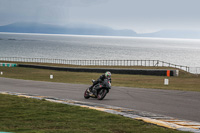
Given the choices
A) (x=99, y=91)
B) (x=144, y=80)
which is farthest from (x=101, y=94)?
(x=144, y=80)

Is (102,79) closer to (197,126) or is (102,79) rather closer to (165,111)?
(165,111)

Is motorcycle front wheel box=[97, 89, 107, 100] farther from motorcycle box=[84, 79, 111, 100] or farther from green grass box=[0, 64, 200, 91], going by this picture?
green grass box=[0, 64, 200, 91]

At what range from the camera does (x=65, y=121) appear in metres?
9.29

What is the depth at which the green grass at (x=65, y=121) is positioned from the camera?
8.04m

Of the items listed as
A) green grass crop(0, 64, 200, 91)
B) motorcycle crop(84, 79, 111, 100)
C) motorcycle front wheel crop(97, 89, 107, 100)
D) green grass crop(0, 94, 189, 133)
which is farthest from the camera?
green grass crop(0, 64, 200, 91)

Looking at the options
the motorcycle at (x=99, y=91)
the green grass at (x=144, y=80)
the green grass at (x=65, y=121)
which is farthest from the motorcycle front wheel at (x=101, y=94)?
the green grass at (x=144, y=80)

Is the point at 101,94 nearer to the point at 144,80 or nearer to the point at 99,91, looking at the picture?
the point at 99,91

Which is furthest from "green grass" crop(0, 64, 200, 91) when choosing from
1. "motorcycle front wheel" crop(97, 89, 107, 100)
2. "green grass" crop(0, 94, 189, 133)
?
"green grass" crop(0, 94, 189, 133)

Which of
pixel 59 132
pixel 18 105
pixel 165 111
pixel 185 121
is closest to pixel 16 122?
pixel 59 132

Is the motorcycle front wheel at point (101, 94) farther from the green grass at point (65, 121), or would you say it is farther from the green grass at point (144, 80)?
the green grass at point (144, 80)

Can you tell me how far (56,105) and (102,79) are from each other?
333cm

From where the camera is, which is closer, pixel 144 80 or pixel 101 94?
pixel 101 94

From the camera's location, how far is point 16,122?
9.08m

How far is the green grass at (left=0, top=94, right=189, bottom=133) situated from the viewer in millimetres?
8039
